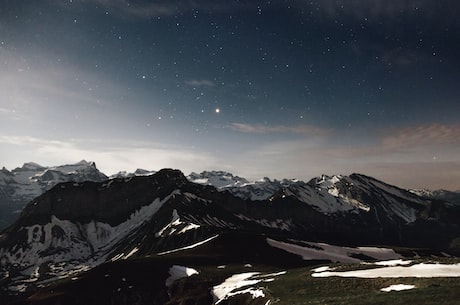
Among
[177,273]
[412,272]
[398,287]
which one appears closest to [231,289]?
[412,272]

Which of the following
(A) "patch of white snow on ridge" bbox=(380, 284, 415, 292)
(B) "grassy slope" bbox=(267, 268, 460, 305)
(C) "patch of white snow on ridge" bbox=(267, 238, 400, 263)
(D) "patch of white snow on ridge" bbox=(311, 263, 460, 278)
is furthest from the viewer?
(C) "patch of white snow on ridge" bbox=(267, 238, 400, 263)

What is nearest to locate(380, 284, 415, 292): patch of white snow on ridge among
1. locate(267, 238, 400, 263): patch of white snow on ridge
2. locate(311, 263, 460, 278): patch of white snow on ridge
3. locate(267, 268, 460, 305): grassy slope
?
locate(267, 268, 460, 305): grassy slope

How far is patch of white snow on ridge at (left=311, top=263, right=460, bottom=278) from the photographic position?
1732 inches

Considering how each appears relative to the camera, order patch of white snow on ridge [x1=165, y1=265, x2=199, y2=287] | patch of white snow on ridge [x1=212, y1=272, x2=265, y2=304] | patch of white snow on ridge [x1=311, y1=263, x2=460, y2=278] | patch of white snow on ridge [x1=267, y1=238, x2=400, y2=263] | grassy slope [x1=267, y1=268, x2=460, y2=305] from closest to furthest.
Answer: grassy slope [x1=267, y1=268, x2=460, y2=305] < patch of white snow on ridge [x1=311, y1=263, x2=460, y2=278] < patch of white snow on ridge [x1=212, y1=272, x2=265, y2=304] < patch of white snow on ridge [x1=165, y1=265, x2=199, y2=287] < patch of white snow on ridge [x1=267, y1=238, x2=400, y2=263]

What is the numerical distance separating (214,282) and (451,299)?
44123mm

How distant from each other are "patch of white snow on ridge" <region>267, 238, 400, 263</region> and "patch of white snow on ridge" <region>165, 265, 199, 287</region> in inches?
1505

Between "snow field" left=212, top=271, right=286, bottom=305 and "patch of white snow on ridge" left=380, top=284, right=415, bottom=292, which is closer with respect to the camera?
"patch of white snow on ridge" left=380, top=284, right=415, bottom=292

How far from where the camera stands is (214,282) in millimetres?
68812

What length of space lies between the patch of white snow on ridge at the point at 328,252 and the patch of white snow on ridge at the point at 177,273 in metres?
38.2

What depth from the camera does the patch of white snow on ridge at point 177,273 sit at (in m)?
80.8

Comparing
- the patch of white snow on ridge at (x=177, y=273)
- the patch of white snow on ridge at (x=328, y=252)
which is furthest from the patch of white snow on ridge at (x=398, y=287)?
the patch of white snow on ridge at (x=328, y=252)

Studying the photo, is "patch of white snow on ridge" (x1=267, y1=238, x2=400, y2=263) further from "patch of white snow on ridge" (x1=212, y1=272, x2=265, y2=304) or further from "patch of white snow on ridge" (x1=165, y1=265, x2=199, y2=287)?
"patch of white snow on ridge" (x1=212, y1=272, x2=265, y2=304)

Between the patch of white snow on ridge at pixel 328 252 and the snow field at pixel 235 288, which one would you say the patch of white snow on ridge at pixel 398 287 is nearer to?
the snow field at pixel 235 288

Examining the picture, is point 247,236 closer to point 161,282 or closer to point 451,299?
point 161,282
